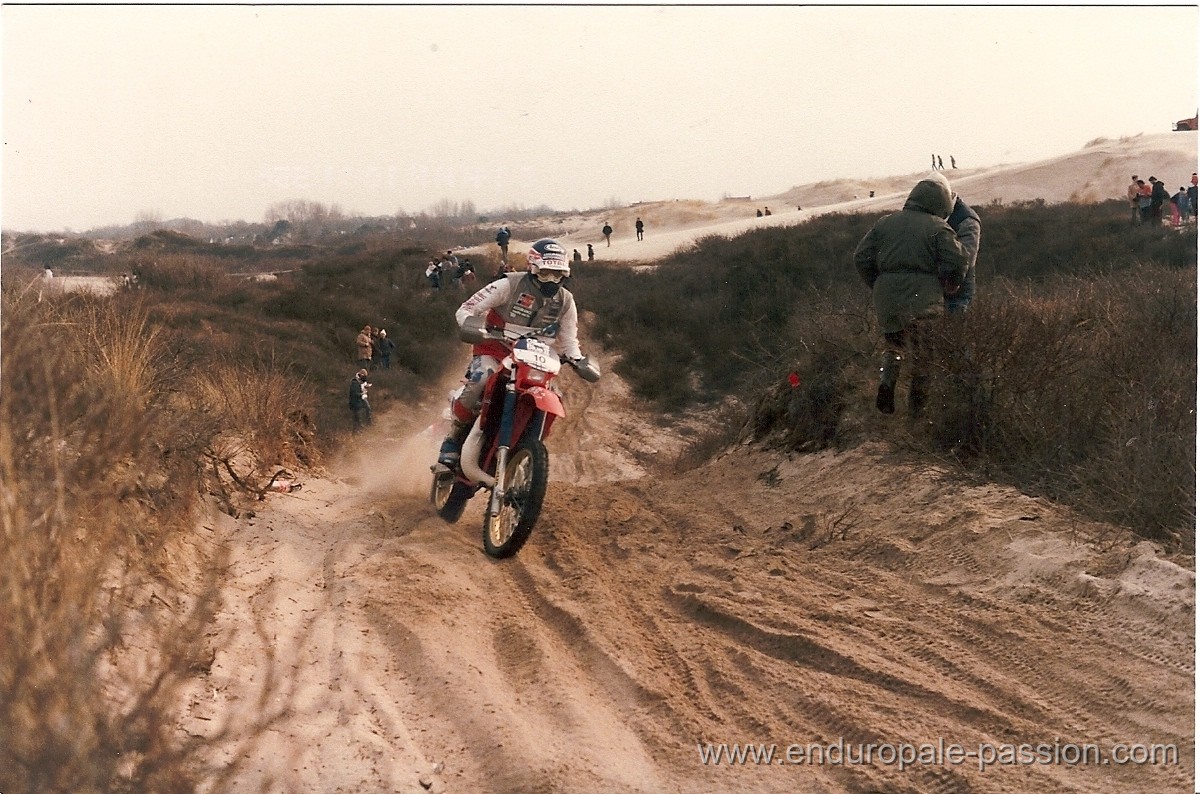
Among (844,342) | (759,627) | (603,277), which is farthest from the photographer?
(603,277)

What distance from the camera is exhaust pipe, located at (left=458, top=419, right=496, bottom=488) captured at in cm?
629

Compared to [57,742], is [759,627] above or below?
below

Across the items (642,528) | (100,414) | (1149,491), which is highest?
(100,414)

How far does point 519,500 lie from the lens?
568 centimetres

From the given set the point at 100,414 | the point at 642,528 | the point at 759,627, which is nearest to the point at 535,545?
the point at 642,528

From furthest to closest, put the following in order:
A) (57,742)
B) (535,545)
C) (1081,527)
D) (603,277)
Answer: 1. (603,277)
2. (535,545)
3. (1081,527)
4. (57,742)

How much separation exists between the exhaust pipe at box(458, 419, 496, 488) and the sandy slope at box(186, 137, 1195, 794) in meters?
0.47

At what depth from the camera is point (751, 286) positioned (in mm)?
24594

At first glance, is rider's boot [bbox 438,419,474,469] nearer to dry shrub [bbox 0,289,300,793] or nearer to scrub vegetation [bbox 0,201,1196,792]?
scrub vegetation [bbox 0,201,1196,792]

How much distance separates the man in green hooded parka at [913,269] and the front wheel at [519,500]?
2696mm

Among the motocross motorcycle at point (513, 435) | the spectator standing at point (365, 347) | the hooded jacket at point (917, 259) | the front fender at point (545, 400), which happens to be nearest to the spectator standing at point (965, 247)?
the hooded jacket at point (917, 259)

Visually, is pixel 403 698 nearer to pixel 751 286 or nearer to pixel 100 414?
pixel 100 414

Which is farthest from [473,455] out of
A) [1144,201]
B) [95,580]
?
[1144,201]

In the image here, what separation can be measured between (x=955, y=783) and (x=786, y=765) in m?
0.55
